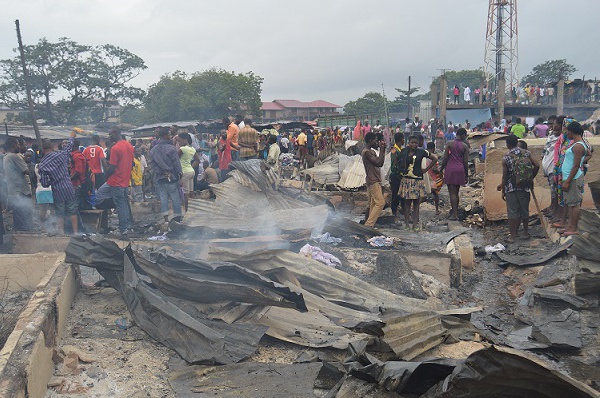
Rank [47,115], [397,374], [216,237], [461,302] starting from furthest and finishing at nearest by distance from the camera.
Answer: [47,115], [216,237], [461,302], [397,374]

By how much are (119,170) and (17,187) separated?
189 centimetres

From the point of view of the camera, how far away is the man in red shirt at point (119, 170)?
8656 mm

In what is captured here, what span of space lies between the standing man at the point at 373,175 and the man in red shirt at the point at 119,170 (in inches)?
157

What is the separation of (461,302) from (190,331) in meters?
3.51

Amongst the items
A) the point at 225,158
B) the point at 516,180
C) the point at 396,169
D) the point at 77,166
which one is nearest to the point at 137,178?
the point at 225,158

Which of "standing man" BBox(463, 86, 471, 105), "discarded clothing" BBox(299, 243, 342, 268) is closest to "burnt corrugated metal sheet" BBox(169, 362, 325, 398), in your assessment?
"discarded clothing" BBox(299, 243, 342, 268)

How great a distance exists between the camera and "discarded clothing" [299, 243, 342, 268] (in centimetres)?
656

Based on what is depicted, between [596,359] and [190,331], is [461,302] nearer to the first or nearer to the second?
[596,359]

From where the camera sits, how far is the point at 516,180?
8.31 meters

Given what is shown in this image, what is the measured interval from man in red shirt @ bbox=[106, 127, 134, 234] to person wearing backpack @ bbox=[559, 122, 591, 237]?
6.83 m

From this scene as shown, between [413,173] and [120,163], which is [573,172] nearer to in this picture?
[413,173]

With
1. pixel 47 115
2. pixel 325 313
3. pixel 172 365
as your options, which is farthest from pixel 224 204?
pixel 47 115

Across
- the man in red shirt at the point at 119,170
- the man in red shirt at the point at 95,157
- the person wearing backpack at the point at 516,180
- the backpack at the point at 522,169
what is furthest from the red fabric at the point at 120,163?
the backpack at the point at 522,169

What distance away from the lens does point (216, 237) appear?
24.3ft
